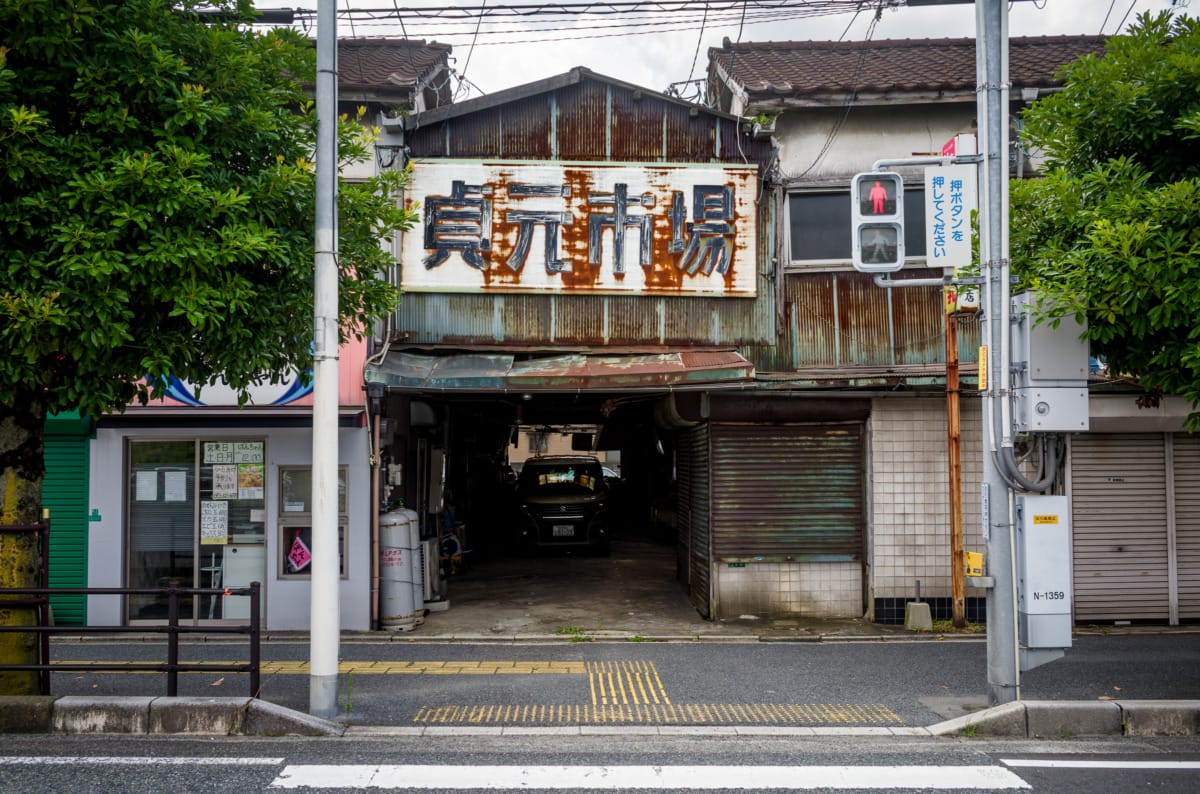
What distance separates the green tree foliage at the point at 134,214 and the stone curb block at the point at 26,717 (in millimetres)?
955

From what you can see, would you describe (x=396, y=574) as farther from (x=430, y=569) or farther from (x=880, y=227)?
(x=880, y=227)

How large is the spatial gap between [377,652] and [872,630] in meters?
6.14

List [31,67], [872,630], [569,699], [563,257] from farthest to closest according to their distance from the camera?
[563,257] < [872,630] < [569,699] < [31,67]

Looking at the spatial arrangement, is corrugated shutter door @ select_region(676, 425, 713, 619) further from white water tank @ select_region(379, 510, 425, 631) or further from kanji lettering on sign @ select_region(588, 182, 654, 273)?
white water tank @ select_region(379, 510, 425, 631)

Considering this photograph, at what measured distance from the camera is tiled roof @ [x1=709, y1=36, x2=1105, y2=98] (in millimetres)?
11852

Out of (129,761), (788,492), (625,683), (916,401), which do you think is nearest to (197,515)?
(129,761)

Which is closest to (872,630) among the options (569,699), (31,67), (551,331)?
(569,699)

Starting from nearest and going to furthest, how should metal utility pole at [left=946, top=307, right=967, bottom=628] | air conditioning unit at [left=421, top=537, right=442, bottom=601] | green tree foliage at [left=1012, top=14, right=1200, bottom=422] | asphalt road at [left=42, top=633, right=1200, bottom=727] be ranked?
green tree foliage at [left=1012, top=14, right=1200, bottom=422] < asphalt road at [left=42, top=633, right=1200, bottom=727] < metal utility pole at [left=946, top=307, right=967, bottom=628] < air conditioning unit at [left=421, top=537, right=442, bottom=601]

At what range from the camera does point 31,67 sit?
689cm

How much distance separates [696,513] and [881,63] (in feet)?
25.0

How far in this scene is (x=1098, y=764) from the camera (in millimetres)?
6348

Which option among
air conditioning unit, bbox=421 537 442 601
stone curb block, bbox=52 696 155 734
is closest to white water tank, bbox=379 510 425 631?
air conditioning unit, bbox=421 537 442 601

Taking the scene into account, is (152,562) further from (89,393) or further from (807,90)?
(807,90)

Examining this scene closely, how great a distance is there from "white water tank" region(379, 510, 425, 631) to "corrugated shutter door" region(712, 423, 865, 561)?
4.06 metres
